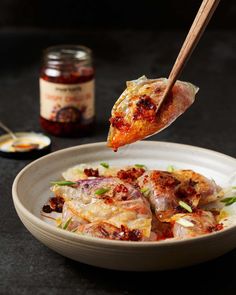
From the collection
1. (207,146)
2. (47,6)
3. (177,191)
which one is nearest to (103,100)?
(207,146)

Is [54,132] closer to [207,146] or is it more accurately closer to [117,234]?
[207,146]

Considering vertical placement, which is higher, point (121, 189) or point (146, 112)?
point (146, 112)

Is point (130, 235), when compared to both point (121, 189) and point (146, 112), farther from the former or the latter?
point (146, 112)

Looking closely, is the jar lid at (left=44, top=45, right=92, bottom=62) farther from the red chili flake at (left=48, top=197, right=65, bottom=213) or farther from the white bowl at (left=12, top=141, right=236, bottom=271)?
the red chili flake at (left=48, top=197, right=65, bottom=213)

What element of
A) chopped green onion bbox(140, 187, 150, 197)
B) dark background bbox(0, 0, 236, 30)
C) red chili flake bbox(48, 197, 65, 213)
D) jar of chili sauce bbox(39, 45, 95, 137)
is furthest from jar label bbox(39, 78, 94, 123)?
dark background bbox(0, 0, 236, 30)

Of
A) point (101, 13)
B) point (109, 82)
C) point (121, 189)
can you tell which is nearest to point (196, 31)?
point (121, 189)
